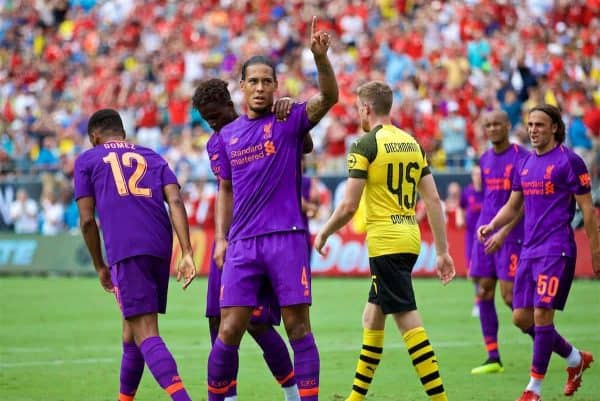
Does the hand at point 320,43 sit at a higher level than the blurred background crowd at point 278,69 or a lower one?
lower

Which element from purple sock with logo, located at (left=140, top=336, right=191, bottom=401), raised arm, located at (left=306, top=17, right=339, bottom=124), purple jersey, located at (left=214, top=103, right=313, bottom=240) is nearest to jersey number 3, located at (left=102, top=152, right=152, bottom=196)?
purple jersey, located at (left=214, top=103, right=313, bottom=240)

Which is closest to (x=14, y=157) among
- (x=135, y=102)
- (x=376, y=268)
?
(x=135, y=102)

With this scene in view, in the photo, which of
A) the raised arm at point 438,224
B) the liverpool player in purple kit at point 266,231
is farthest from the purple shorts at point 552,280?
the liverpool player in purple kit at point 266,231

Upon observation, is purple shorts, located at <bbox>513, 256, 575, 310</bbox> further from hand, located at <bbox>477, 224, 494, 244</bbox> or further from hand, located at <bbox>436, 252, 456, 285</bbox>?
hand, located at <bbox>436, 252, 456, 285</bbox>

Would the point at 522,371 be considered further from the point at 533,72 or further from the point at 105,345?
the point at 533,72

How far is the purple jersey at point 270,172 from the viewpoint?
8562 millimetres

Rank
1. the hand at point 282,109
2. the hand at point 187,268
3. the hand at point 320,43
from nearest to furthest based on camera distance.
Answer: the hand at point 320,43 → the hand at point 282,109 → the hand at point 187,268

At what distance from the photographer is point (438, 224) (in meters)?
9.16

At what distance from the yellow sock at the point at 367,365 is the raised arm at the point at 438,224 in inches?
29.9

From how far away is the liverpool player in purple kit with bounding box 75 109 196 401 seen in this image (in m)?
8.64

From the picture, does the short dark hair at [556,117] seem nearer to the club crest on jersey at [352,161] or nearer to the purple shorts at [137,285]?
the club crest on jersey at [352,161]

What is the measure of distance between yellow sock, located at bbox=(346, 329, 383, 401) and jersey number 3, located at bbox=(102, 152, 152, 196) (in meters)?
2.15

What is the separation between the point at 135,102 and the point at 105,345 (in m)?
18.4

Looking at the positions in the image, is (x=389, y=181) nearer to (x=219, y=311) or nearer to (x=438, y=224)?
(x=438, y=224)
